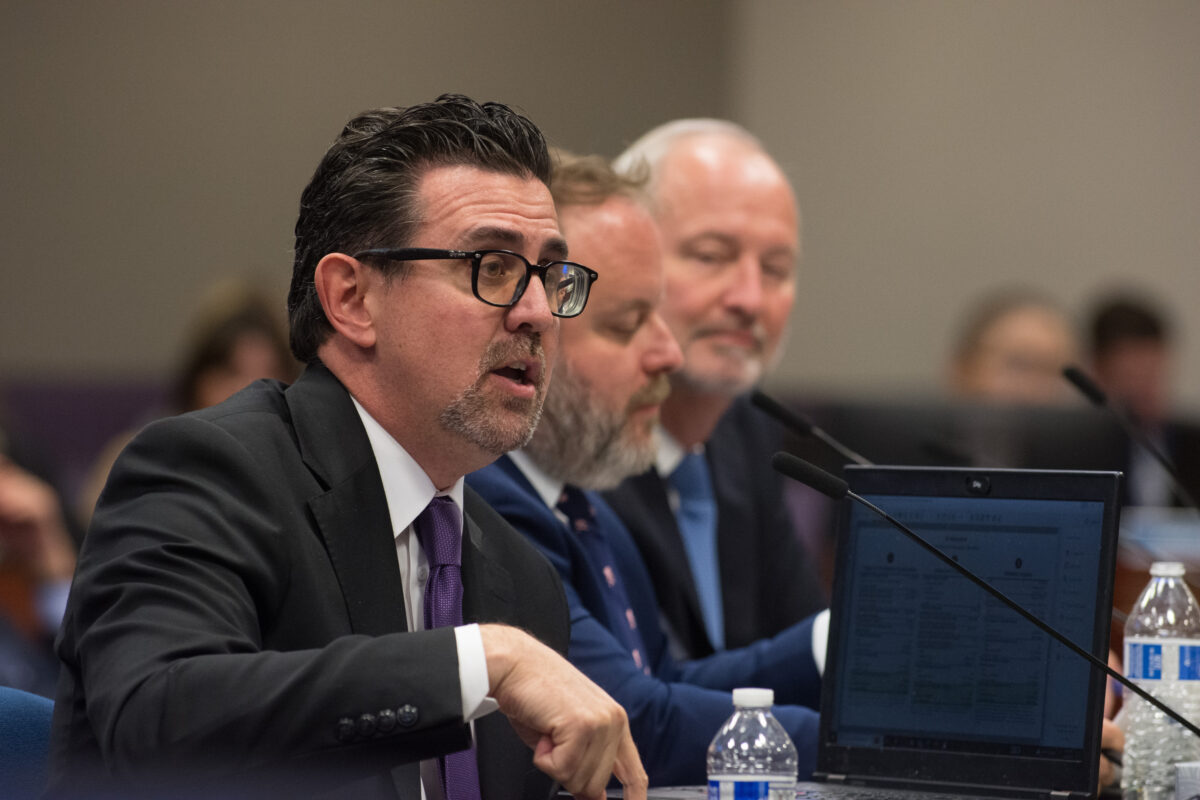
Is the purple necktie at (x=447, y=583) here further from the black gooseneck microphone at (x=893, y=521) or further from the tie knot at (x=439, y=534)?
the black gooseneck microphone at (x=893, y=521)

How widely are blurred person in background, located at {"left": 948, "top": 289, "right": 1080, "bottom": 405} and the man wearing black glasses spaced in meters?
3.50

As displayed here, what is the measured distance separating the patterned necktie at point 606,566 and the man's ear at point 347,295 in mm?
562

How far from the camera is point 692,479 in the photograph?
2.59 m

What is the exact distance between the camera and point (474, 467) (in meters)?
1.54

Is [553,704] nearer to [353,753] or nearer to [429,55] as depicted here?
[353,753]

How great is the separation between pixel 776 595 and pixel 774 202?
735 mm

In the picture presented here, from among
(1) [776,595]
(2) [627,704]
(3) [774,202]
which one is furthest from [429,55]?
(2) [627,704]

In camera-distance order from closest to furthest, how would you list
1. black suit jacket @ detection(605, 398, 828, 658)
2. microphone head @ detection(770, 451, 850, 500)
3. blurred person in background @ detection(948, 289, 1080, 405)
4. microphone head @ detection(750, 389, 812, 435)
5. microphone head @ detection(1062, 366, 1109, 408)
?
microphone head @ detection(770, 451, 850, 500) → microphone head @ detection(1062, 366, 1109, 408) → microphone head @ detection(750, 389, 812, 435) → black suit jacket @ detection(605, 398, 828, 658) → blurred person in background @ detection(948, 289, 1080, 405)

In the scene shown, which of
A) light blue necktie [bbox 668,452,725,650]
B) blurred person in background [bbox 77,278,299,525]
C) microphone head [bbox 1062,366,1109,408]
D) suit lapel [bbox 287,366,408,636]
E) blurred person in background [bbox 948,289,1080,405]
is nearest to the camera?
suit lapel [bbox 287,366,408,636]

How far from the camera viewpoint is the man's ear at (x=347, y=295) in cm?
148

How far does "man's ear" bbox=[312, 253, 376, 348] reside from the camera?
1484 millimetres

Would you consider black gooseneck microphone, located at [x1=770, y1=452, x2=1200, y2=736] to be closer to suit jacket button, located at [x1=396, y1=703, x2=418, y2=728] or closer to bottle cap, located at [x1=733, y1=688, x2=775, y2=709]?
bottle cap, located at [x1=733, y1=688, x2=775, y2=709]

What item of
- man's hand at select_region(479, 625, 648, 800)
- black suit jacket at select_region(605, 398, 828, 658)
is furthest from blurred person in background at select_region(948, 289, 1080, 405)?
man's hand at select_region(479, 625, 648, 800)

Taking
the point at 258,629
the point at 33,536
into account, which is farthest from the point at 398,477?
the point at 33,536
